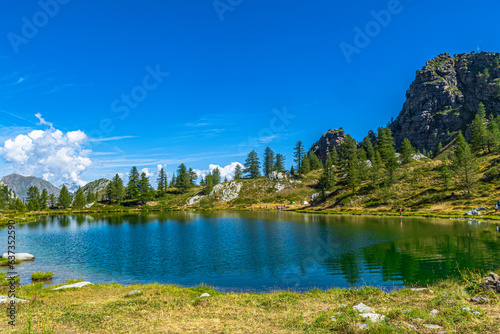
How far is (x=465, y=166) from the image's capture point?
8862cm

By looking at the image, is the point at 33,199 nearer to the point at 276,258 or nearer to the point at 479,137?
the point at 276,258

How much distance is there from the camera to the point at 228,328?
12.8 metres

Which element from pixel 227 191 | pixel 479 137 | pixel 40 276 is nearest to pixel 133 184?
pixel 227 191

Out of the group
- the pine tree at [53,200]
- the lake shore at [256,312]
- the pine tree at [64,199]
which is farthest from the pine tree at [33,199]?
the lake shore at [256,312]

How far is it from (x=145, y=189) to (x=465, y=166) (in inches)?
6528

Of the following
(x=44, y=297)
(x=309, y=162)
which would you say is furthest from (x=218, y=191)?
(x=44, y=297)

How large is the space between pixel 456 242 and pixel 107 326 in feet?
159

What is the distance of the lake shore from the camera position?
1240cm

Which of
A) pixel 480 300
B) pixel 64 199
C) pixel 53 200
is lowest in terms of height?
pixel 480 300

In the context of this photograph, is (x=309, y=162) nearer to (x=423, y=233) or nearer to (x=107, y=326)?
(x=423, y=233)

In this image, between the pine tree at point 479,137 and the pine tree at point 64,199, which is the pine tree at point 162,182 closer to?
the pine tree at point 64,199

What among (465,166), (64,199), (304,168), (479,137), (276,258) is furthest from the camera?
(64,199)

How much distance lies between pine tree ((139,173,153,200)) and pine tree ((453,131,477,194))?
160418 mm

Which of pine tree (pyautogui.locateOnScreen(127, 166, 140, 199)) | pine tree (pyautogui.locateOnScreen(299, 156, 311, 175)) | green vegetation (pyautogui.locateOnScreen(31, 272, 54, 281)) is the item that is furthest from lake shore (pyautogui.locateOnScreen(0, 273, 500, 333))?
pine tree (pyautogui.locateOnScreen(127, 166, 140, 199))
